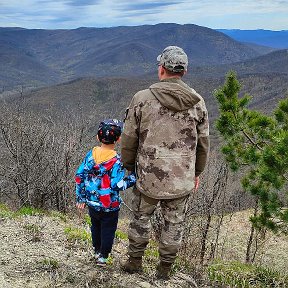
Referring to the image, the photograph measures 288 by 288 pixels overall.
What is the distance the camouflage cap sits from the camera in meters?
2.99

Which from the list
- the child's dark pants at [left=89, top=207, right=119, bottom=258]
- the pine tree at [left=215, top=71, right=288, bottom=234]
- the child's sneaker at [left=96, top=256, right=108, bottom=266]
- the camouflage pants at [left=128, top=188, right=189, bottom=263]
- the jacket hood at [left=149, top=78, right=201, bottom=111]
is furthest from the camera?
the pine tree at [left=215, top=71, right=288, bottom=234]

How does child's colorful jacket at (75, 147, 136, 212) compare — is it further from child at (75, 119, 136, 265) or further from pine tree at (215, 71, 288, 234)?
pine tree at (215, 71, 288, 234)

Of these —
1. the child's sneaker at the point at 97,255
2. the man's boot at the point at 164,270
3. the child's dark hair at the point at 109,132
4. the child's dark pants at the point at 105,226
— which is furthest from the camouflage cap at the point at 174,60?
the child's sneaker at the point at 97,255

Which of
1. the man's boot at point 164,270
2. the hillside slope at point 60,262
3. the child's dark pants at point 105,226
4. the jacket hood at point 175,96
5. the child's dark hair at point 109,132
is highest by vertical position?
the jacket hood at point 175,96

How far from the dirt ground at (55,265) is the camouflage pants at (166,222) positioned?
10.6 inches

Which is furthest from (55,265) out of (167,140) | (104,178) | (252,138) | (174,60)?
(252,138)

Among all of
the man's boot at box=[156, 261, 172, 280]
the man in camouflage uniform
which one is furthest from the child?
the man's boot at box=[156, 261, 172, 280]

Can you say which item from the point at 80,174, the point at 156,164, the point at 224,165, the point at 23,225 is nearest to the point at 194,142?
the point at 156,164

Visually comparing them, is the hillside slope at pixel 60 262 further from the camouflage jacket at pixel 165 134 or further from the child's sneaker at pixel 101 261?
the camouflage jacket at pixel 165 134

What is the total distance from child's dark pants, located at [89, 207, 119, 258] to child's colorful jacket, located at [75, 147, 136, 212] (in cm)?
7

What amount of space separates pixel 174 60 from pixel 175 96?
0.27 metres

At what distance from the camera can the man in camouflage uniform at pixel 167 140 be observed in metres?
3.01

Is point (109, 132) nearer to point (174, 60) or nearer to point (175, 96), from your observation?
point (175, 96)

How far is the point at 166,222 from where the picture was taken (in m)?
3.27
